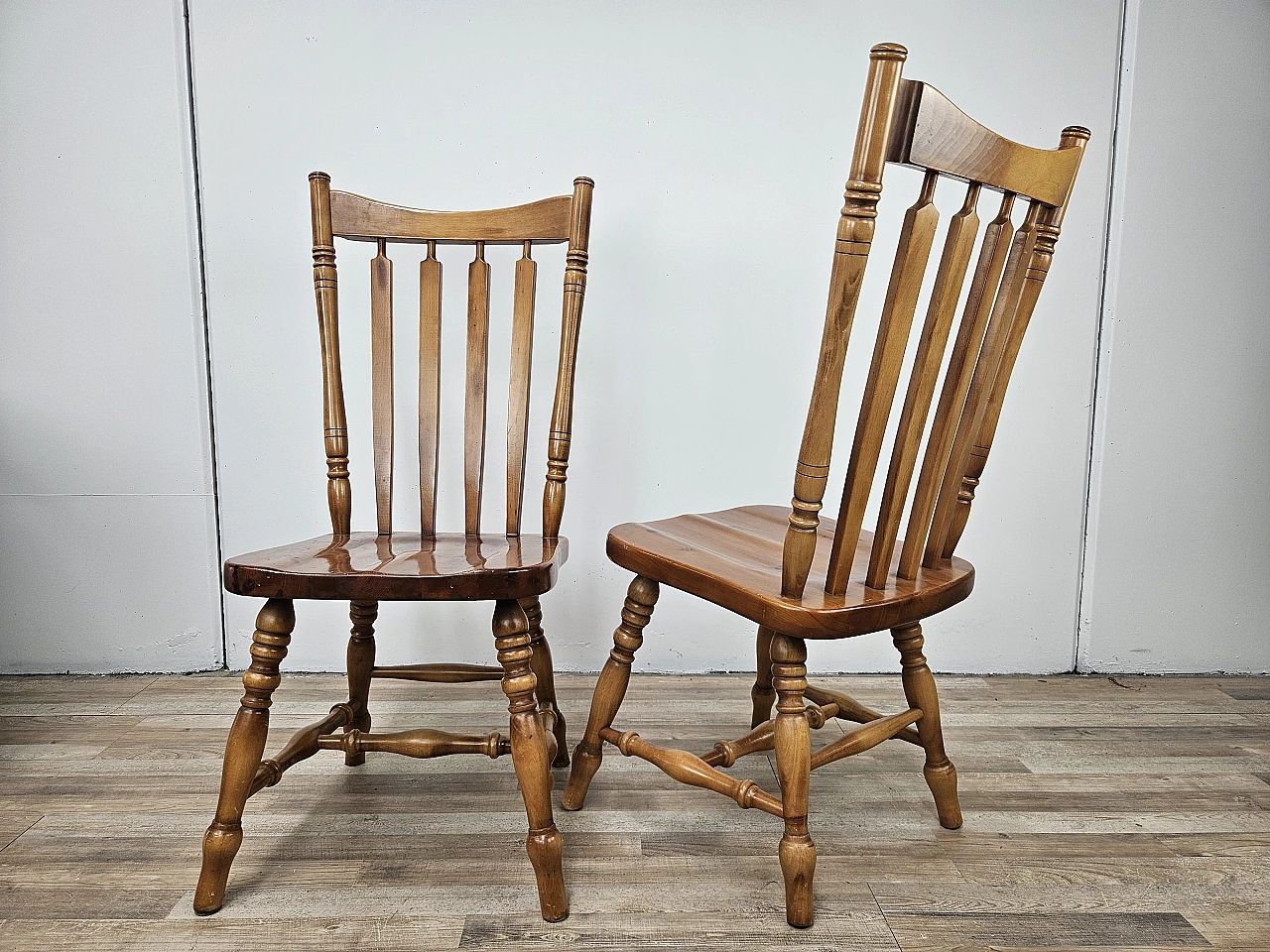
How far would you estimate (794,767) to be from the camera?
1.15 metres

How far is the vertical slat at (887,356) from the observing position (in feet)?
3.17

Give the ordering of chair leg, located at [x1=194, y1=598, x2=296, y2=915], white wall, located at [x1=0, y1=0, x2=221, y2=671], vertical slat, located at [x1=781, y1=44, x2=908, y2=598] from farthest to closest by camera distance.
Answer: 1. white wall, located at [x1=0, y1=0, x2=221, y2=671]
2. chair leg, located at [x1=194, y1=598, x2=296, y2=915]
3. vertical slat, located at [x1=781, y1=44, x2=908, y2=598]

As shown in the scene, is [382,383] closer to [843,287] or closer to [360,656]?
[360,656]

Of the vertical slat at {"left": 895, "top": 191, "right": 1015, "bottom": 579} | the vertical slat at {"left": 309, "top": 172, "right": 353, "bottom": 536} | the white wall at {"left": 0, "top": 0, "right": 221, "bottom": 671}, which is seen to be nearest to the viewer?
the vertical slat at {"left": 895, "top": 191, "right": 1015, "bottom": 579}

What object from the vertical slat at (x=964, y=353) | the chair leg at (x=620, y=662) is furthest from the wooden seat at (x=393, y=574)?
the vertical slat at (x=964, y=353)

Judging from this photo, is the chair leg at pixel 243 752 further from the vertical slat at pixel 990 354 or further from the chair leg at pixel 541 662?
the vertical slat at pixel 990 354

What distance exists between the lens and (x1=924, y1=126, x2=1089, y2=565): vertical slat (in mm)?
1125

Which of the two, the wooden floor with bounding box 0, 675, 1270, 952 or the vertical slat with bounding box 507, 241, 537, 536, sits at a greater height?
the vertical slat with bounding box 507, 241, 537, 536

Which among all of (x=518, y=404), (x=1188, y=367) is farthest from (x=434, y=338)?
(x=1188, y=367)

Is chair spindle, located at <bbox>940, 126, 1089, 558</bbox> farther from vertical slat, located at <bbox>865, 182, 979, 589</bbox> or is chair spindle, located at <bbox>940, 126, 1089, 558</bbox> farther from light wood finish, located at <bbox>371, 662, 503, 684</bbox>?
light wood finish, located at <bbox>371, 662, 503, 684</bbox>

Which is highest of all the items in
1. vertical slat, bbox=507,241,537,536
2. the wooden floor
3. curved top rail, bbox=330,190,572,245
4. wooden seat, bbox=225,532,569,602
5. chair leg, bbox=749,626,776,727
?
curved top rail, bbox=330,190,572,245

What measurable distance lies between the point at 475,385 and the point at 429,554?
36 cm

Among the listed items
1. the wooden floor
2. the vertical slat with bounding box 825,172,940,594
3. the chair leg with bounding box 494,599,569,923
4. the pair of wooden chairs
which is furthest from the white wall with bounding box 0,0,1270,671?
the vertical slat with bounding box 825,172,940,594

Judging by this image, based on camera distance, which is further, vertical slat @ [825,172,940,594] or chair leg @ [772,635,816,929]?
chair leg @ [772,635,816,929]
